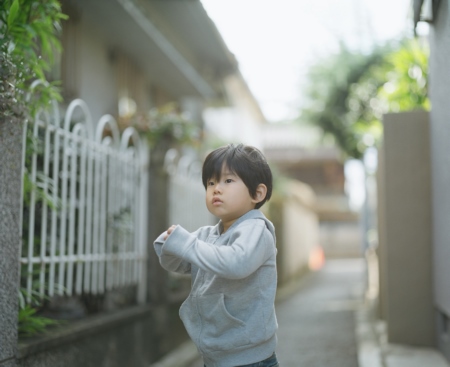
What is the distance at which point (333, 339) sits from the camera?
23.1 feet

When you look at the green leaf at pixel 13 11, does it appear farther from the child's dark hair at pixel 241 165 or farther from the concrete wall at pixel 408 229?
the concrete wall at pixel 408 229

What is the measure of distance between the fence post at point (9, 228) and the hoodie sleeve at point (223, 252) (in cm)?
113

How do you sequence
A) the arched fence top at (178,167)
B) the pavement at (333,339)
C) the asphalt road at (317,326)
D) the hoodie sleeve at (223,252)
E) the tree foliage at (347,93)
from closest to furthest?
the hoodie sleeve at (223,252)
the pavement at (333,339)
the asphalt road at (317,326)
the arched fence top at (178,167)
the tree foliage at (347,93)

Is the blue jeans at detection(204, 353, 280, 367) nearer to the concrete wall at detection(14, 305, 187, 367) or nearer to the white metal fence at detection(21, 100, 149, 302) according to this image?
the concrete wall at detection(14, 305, 187, 367)

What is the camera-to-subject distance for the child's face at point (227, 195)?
2.45 m

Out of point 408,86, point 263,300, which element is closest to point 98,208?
point 263,300

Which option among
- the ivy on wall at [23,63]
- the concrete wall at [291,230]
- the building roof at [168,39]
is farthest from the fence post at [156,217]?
the concrete wall at [291,230]

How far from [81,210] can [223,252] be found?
249 cm

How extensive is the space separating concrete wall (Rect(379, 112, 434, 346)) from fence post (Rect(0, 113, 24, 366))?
334 cm

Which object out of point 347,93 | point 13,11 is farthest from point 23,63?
point 347,93

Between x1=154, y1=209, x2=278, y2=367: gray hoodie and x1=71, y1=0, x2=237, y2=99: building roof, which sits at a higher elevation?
x1=71, y1=0, x2=237, y2=99: building roof

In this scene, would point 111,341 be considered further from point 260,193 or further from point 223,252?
point 223,252

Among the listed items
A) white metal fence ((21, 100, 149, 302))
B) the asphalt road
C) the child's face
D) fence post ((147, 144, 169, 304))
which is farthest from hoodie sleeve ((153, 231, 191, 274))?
the asphalt road

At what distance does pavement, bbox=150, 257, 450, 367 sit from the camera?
515 cm
